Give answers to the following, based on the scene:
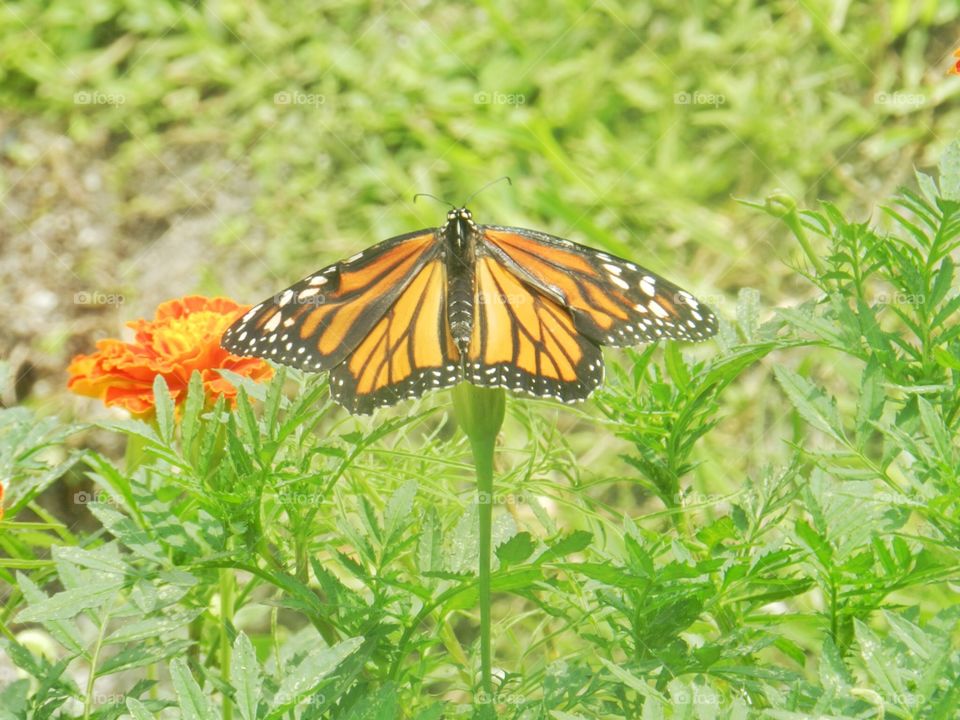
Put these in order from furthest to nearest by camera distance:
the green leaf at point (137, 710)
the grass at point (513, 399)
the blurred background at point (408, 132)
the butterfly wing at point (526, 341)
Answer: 1. the blurred background at point (408, 132)
2. the butterfly wing at point (526, 341)
3. the grass at point (513, 399)
4. the green leaf at point (137, 710)

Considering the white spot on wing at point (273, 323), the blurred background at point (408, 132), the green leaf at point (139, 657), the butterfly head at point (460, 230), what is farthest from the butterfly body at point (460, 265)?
the blurred background at point (408, 132)

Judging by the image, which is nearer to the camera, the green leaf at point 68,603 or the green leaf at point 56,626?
the green leaf at point 68,603

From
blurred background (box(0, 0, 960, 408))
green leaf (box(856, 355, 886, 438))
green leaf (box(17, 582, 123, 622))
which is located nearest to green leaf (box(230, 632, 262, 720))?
green leaf (box(17, 582, 123, 622))

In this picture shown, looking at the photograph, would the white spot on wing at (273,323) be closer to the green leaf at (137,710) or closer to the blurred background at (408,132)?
the green leaf at (137,710)

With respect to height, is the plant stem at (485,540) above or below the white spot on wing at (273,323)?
below

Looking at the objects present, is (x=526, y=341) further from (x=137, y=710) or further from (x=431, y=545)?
(x=137, y=710)

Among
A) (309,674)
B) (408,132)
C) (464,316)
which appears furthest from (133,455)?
(408,132)

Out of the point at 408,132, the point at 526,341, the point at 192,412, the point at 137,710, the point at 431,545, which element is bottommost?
the point at 137,710

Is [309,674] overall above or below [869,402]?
below

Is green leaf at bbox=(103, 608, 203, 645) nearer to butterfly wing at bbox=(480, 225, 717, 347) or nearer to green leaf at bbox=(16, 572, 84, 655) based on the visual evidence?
green leaf at bbox=(16, 572, 84, 655)
